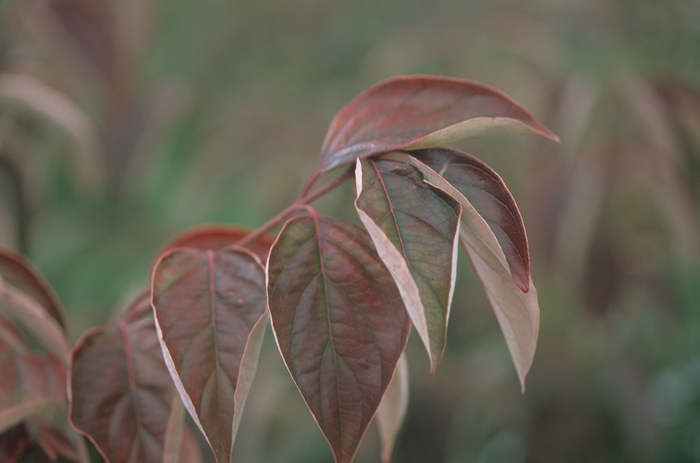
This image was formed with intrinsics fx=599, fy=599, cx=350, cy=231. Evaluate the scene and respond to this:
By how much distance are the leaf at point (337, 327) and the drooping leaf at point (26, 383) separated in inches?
5.1

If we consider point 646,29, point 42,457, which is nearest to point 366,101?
point 42,457

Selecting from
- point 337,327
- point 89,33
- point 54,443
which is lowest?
point 54,443

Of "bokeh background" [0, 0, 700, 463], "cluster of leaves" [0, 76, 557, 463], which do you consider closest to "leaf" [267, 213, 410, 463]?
"cluster of leaves" [0, 76, 557, 463]

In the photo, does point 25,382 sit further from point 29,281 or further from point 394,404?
point 394,404

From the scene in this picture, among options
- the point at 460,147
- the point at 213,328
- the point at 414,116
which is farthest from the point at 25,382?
the point at 460,147

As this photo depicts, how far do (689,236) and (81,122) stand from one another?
0.61 metres

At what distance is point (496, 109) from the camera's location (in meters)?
0.25

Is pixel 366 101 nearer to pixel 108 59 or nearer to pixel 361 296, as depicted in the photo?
pixel 361 296

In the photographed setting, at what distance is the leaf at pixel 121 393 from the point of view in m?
0.25

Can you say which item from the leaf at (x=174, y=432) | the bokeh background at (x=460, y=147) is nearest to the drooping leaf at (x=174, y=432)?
the leaf at (x=174, y=432)

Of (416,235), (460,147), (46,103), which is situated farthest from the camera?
(460,147)

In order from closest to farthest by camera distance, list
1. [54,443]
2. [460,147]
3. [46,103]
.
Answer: [54,443]
[46,103]
[460,147]

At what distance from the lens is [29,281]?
0.32 meters

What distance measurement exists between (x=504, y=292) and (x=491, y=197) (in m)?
0.04
